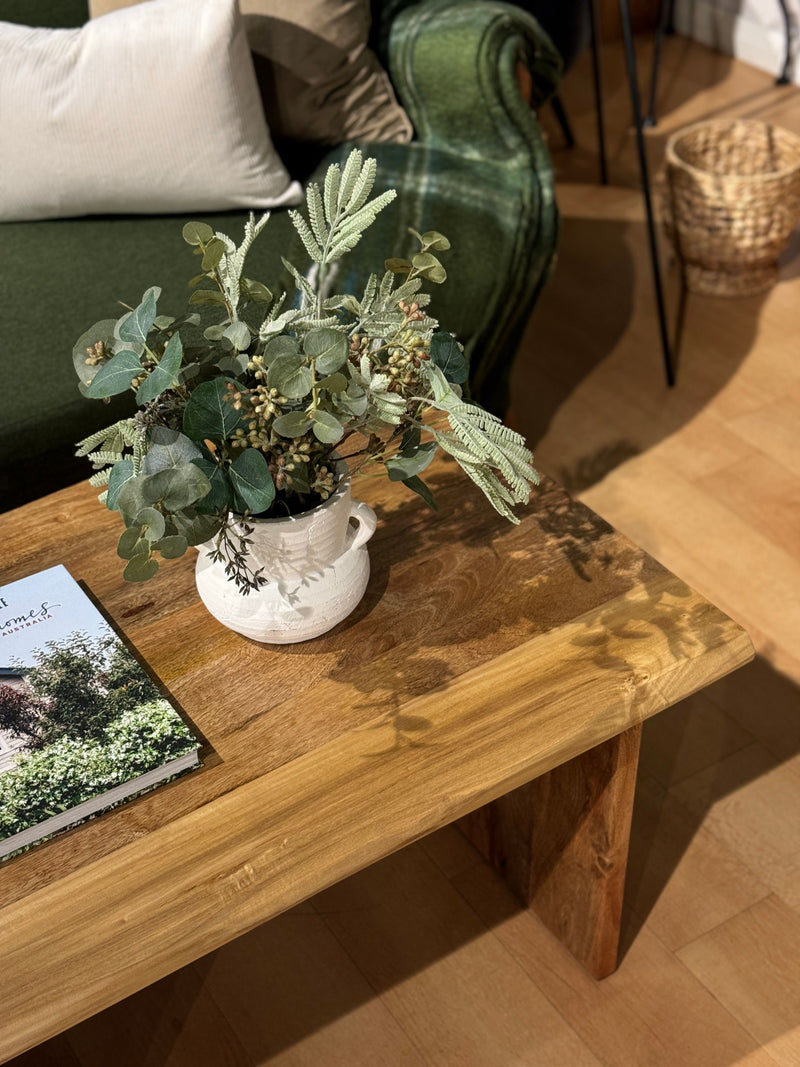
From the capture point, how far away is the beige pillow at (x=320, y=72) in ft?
5.52

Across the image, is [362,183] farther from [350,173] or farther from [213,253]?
[213,253]

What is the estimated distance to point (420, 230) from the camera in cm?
161

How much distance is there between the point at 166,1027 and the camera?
121cm

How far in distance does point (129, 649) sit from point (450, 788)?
0.32 metres

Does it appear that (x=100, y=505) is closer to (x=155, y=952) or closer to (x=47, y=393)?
(x=47, y=393)

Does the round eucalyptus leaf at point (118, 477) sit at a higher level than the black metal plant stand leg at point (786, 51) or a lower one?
higher

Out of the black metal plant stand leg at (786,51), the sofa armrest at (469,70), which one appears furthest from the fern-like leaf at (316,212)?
the black metal plant stand leg at (786,51)

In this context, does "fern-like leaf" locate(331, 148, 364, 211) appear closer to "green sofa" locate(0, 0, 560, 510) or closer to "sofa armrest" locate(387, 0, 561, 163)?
"green sofa" locate(0, 0, 560, 510)

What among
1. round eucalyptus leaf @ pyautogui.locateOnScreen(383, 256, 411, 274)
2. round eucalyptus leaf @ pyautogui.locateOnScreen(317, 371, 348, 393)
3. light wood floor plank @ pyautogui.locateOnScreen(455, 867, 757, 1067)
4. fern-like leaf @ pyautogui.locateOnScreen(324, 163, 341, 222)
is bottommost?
light wood floor plank @ pyautogui.locateOnScreen(455, 867, 757, 1067)

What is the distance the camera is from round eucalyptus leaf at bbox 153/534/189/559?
853 millimetres

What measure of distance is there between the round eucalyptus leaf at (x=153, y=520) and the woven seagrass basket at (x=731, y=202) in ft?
5.36

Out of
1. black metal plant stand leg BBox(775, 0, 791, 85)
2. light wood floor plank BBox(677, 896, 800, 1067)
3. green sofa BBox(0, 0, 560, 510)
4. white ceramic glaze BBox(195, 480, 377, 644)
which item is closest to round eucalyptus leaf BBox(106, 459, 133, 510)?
white ceramic glaze BBox(195, 480, 377, 644)

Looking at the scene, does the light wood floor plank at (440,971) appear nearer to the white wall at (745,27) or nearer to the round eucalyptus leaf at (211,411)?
the round eucalyptus leaf at (211,411)

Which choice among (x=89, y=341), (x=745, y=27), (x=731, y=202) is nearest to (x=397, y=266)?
(x=89, y=341)
